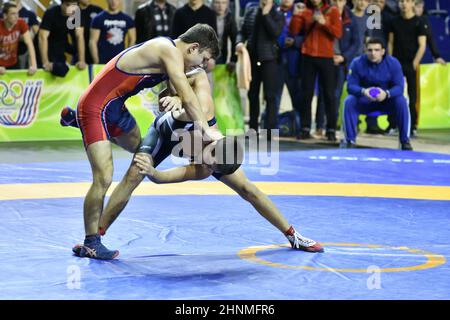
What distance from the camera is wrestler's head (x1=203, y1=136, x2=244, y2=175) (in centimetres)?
523

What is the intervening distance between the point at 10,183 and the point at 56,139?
365 cm

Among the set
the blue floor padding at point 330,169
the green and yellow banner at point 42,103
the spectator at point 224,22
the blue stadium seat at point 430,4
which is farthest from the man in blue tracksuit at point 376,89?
the blue stadium seat at point 430,4

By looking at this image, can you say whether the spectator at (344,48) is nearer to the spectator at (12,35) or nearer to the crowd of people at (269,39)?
the crowd of people at (269,39)

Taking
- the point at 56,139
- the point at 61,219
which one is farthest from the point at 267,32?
the point at 61,219

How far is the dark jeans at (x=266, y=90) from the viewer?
482 inches

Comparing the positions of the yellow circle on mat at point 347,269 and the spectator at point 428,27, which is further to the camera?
the spectator at point 428,27

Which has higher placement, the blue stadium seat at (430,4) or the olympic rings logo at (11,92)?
the blue stadium seat at (430,4)

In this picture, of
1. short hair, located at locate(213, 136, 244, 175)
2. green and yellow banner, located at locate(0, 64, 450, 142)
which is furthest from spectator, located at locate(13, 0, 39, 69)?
short hair, located at locate(213, 136, 244, 175)

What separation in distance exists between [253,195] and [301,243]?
0.43 meters

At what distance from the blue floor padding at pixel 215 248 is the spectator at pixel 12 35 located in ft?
10.3

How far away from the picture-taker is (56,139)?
40.0 feet

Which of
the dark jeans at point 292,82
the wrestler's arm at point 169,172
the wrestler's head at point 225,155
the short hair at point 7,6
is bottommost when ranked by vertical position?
the dark jeans at point 292,82

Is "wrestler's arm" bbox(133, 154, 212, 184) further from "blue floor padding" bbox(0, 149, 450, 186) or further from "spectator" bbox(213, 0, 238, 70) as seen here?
"spectator" bbox(213, 0, 238, 70)

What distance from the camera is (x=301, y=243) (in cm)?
583
